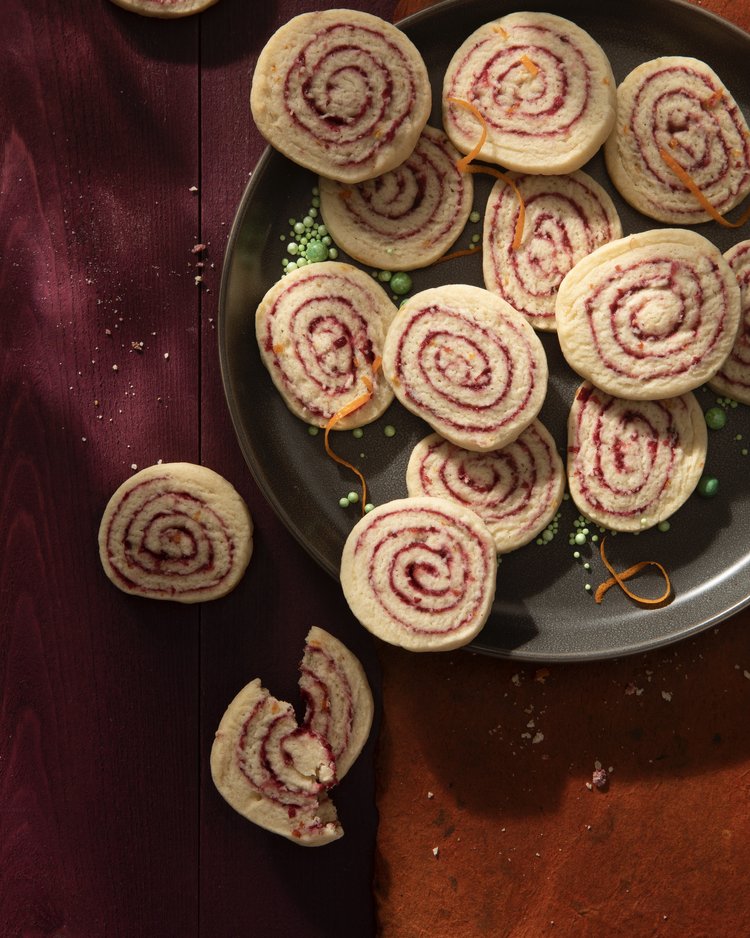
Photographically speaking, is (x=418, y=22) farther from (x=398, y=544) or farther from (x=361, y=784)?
(x=361, y=784)

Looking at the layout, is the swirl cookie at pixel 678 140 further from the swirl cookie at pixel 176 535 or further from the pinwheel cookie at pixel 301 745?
the pinwheel cookie at pixel 301 745

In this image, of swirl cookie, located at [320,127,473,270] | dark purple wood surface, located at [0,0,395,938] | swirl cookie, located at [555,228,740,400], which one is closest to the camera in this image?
swirl cookie, located at [555,228,740,400]

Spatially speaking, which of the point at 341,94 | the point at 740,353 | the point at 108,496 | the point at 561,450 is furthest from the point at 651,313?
the point at 108,496

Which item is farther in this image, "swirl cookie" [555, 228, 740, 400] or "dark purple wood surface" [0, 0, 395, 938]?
"dark purple wood surface" [0, 0, 395, 938]

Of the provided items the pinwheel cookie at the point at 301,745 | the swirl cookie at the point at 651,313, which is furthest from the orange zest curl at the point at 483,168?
the pinwheel cookie at the point at 301,745

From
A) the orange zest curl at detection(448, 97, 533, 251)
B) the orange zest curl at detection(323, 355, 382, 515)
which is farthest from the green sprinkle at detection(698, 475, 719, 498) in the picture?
the orange zest curl at detection(323, 355, 382, 515)

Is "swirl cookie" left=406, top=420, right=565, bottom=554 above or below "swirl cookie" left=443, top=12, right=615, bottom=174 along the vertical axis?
below

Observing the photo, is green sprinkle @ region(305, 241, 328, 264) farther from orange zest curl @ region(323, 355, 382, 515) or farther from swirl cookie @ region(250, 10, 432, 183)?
orange zest curl @ region(323, 355, 382, 515)
